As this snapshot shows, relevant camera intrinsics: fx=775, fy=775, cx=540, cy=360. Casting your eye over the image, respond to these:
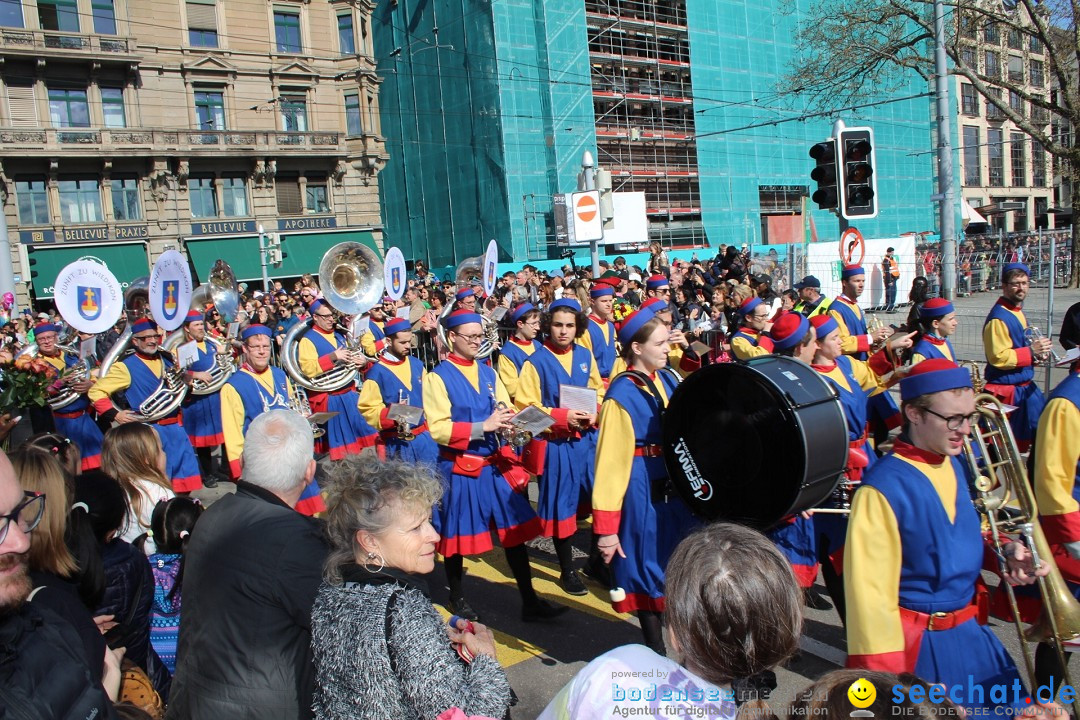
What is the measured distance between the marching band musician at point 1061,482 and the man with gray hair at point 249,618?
2788 millimetres

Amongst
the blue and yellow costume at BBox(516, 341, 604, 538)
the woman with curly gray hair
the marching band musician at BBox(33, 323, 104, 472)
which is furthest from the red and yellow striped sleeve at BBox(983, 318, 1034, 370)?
Answer: the marching band musician at BBox(33, 323, 104, 472)

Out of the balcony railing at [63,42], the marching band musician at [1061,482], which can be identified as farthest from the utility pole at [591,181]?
the balcony railing at [63,42]

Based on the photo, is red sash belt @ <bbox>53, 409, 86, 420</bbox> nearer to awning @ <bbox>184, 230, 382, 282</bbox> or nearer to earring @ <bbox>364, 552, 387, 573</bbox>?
earring @ <bbox>364, 552, 387, 573</bbox>

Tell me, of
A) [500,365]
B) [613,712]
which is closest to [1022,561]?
[613,712]

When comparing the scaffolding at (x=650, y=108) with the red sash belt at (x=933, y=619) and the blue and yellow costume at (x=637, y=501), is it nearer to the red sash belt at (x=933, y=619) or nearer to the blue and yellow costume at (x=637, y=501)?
the blue and yellow costume at (x=637, y=501)

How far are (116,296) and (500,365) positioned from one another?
5.05 meters

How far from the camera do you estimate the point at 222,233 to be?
32812mm

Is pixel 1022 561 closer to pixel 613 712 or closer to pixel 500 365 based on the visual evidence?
pixel 613 712

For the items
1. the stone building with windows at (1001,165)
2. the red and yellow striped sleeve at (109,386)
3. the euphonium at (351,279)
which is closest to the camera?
the red and yellow striped sleeve at (109,386)

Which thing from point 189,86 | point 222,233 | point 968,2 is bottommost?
point 222,233

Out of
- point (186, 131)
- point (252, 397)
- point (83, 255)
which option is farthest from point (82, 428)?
point (186, 131)

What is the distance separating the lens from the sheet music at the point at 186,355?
26.2ft

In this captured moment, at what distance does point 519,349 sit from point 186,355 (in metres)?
3.72

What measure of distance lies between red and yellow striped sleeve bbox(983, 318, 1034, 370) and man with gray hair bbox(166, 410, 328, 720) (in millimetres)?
5903
